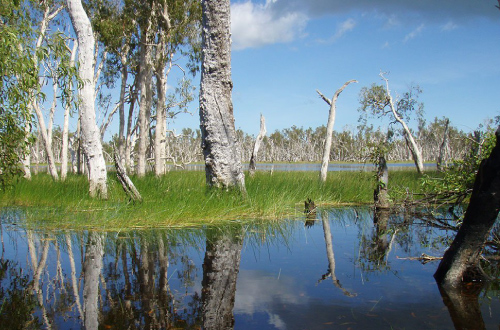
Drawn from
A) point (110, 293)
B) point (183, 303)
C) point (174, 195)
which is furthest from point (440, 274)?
point (174, 195)

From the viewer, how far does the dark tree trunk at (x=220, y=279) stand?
10.8ft

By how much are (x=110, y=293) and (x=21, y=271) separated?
1.42 metres

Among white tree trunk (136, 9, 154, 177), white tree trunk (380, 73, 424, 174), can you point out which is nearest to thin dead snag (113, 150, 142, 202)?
white tree trunk (136, 9, 154, 177)

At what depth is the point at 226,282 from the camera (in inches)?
167

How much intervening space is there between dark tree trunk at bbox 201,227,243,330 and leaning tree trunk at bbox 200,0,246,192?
3.27 meters

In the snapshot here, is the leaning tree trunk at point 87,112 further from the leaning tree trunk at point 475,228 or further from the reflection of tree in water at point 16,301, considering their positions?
the leaning tree trunk at point 475,228

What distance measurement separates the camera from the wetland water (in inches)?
128

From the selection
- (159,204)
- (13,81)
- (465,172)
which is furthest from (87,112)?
(465,172)

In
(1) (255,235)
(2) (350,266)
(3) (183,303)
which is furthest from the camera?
(1) (255,235)

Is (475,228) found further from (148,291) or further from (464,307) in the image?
(148,291)

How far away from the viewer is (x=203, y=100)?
9992mm

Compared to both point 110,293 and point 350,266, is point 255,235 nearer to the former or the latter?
point 350,266

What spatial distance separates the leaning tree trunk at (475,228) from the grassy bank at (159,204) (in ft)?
14.6

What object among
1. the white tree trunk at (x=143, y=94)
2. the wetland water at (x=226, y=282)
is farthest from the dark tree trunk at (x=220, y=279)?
the white tree trunk at (x=143, y=94)
